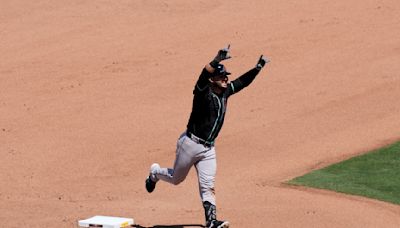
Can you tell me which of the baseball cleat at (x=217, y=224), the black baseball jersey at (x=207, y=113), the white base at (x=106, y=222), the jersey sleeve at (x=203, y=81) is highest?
the jersey sleeve at (x=203, y=81)

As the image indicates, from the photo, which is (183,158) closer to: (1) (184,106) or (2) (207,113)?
(2) (207,113)

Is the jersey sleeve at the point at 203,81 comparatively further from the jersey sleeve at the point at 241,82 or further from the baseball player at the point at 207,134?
the jersey sleeve at the point at 241,82

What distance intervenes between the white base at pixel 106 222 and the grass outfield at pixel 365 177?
3.73 meters

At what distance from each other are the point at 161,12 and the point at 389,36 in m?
5.89

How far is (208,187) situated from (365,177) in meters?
4.15

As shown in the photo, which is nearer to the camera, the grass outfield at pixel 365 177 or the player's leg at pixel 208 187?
the player's leg at pixel 208 187

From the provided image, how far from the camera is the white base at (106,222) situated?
13.0m

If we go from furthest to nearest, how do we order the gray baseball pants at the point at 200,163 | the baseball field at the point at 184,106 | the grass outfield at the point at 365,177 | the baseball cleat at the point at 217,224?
the grass outfield at the point at 365,177 < the baseball field at the point at 184,106 < the gray baseball pants at the point at 200,163 < the baseball cleat at the point at 217,224

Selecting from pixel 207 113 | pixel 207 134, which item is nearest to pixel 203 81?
pixel 207 113

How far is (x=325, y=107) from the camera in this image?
20422 mm

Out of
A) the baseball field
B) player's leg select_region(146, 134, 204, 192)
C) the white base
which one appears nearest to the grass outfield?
the baseball field

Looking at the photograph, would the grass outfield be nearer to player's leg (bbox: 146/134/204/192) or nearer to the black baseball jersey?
player's leg (bbox: 146/134/204/192)

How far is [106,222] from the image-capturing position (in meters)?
13.1

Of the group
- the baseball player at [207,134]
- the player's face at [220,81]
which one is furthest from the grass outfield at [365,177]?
the player's face at [220,81]
